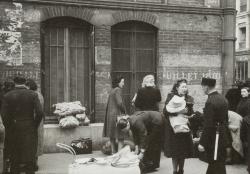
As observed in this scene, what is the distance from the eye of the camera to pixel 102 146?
425 inches

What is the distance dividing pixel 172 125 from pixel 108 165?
1961 mm

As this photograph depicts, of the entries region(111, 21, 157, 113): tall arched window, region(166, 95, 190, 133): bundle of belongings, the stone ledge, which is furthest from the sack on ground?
region(166, 95, 190, 133): bundle of belongings

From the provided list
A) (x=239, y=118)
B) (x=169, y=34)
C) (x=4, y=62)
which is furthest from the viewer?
(x=169, y=34)

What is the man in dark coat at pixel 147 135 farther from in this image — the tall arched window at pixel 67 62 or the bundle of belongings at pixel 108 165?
the tall arched window at pixel 67 62

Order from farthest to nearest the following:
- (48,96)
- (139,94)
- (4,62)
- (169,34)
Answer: (169,34)
(48,96)
(4,62)
(139,94)

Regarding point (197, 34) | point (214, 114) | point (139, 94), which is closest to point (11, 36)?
point (139, 94)

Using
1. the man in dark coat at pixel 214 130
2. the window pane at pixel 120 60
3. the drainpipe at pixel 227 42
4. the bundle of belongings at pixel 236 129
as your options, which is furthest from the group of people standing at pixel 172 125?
the drainpipe at pixel 227 42

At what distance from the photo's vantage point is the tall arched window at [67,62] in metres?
11.2

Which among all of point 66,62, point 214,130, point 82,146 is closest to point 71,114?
point 82,146

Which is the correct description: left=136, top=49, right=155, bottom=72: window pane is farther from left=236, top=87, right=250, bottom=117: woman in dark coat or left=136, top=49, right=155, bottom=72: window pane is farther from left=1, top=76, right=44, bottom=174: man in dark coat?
left=1, top=76, right=44, bottom=174: man in dark coat

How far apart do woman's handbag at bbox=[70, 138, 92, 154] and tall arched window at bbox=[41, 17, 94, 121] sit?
4.67 ft

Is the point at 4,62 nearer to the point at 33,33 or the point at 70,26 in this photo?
the point at 33,33

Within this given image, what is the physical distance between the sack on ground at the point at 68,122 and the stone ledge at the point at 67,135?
0.49ft

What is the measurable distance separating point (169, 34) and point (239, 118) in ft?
12.3
